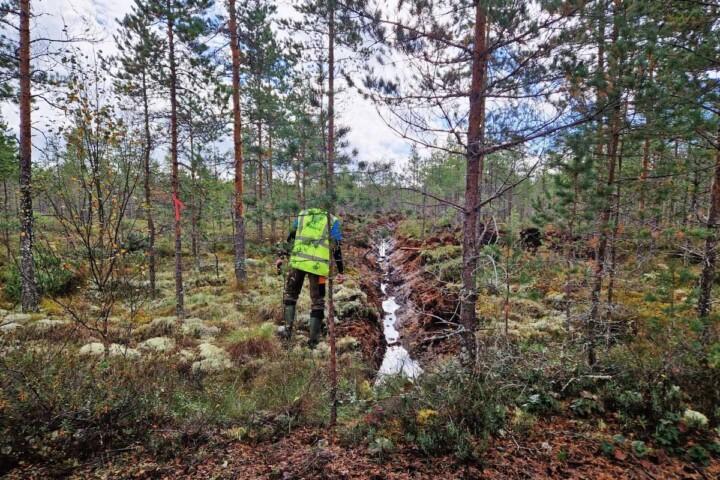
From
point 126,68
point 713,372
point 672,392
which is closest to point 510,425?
point 672,392

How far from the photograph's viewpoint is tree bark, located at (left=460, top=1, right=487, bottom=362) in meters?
3.77

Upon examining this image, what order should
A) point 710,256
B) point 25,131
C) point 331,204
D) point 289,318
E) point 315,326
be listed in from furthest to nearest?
point 25,131 → point 289,318 → point 315,326 → point 710,256 → point 331,204

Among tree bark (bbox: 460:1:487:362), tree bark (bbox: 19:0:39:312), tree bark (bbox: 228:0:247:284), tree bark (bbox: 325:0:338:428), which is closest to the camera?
tree bark (bbox: 325:0:338:428)

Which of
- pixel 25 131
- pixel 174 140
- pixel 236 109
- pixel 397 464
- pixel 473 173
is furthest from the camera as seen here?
pixel 236 109

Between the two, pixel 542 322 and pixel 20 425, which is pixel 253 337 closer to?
pixel 20 425

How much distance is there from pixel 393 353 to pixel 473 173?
5916 millimetres

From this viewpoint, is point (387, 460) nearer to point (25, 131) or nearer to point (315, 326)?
point (315, 326)

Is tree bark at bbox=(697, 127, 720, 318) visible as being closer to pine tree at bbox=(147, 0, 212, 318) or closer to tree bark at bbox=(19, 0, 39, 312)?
pine tree at bbox=(147, 0, 212, 318)

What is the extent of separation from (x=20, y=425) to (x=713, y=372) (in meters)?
6.97

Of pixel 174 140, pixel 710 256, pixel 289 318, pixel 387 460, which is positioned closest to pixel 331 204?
pixel 387 460

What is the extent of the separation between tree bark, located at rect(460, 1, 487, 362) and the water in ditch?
130 cm

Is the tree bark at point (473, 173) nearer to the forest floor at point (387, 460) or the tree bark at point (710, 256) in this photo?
the forest floor at point (387, 460)

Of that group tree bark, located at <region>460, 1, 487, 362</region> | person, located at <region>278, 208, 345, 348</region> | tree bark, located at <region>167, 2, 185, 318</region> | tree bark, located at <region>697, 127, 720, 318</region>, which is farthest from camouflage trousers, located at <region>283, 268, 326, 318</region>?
tree bark, located at <region>697, 127, 720, 318</region>

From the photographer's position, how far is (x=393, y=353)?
8.42m
